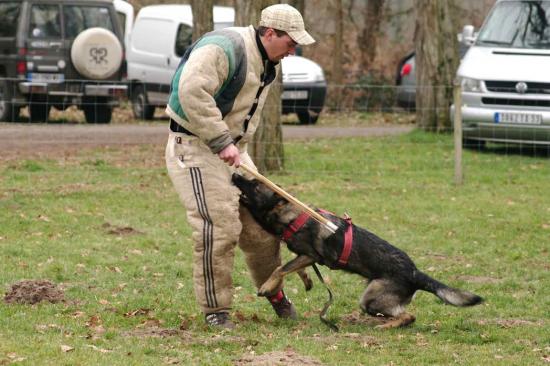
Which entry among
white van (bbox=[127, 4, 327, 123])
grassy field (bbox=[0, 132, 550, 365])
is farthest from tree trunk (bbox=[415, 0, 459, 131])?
white van (bbox=[127, 4, 327, 123])

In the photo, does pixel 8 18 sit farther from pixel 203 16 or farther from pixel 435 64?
pixel 435 64

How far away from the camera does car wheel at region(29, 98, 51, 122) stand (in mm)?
17391

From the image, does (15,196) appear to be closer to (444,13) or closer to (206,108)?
(206,108)

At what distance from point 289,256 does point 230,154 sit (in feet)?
10.2

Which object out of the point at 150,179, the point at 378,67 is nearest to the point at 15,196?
the point at 150,179

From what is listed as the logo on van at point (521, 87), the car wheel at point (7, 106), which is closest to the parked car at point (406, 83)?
the logo on van at point (521, 87)

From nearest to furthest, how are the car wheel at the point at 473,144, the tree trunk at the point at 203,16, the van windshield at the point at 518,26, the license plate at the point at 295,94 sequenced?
the van windshield at the point at 518,26
the tree trunk at the point at 203,16
the car wheel at the point at 473,144
the license plate at the point at 295,94

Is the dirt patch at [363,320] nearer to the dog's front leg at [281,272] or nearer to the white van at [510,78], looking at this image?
the dog's front leg at [281,272]

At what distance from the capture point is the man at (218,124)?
6379mm

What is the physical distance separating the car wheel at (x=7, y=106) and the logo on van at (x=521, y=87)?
7486 mm

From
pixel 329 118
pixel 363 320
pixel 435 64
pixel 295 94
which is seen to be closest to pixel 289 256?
pixel 363 320

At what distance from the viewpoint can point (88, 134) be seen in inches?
640

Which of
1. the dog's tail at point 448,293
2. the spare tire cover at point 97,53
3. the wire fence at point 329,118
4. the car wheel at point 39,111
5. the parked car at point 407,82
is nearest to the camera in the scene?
the dog's tail at point 448,293

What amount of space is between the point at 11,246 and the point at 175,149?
10.5ft
